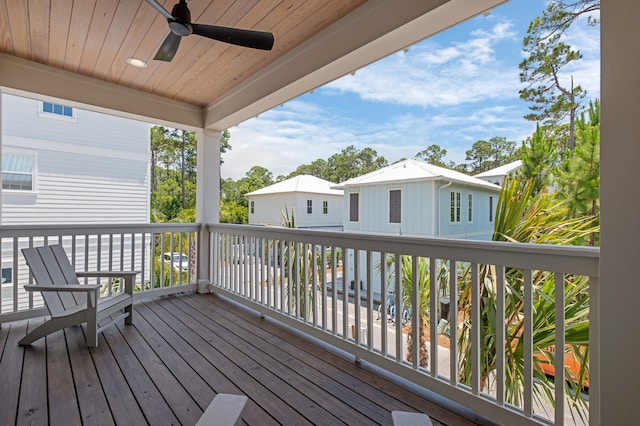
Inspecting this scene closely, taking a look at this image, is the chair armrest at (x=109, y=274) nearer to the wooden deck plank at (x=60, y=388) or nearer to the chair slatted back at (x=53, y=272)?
the chair slatted back at (x=53, y=272)

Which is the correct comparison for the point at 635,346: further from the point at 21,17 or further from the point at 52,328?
the point at 21,17

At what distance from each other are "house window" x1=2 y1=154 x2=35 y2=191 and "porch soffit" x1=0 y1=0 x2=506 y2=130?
13.2 feet

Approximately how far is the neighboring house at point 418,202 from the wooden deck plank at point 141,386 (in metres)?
3.47

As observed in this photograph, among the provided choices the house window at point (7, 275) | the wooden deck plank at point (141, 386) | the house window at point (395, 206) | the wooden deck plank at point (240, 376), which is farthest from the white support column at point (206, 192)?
the house window at point (7, 275)

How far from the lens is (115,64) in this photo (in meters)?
3.21

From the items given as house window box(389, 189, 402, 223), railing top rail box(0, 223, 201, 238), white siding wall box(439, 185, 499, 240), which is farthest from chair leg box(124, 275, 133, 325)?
house window box(389, 189, 402, 223)

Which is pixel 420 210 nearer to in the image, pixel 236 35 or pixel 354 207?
pixel 354 207

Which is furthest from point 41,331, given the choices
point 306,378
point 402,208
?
point 402,208

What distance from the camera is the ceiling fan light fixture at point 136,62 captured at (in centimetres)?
308

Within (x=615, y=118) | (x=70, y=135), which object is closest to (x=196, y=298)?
(x=615, y=118)

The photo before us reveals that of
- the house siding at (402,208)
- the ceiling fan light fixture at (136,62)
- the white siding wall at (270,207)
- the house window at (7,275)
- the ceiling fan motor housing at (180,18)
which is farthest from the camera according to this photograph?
the white siding wall at (270,207)

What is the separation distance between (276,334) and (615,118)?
277 centimetres

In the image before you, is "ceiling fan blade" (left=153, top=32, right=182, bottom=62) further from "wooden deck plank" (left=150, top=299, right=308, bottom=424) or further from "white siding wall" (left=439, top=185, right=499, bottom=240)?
"white siding wall" (left=439, top=185, right=499, bottom=240)

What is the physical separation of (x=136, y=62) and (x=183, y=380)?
2887mm
